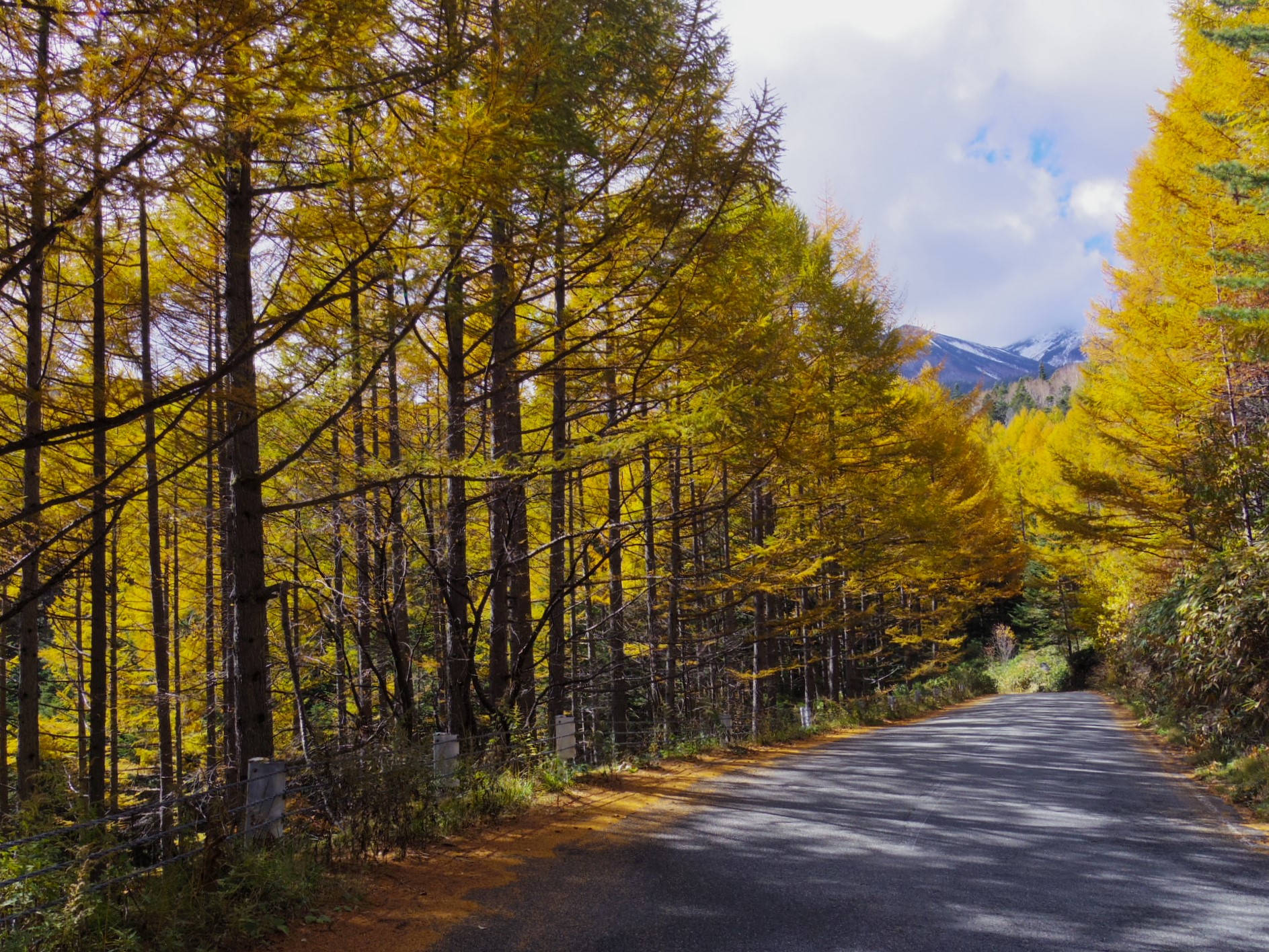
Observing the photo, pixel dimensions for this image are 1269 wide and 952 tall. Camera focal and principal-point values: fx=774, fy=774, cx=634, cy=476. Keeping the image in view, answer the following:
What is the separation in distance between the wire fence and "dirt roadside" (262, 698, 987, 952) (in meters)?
0.33

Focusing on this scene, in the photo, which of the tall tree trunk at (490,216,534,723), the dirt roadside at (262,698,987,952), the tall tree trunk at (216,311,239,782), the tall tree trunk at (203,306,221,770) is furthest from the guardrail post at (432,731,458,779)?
the tall tree trunk at (203,306,221,770)

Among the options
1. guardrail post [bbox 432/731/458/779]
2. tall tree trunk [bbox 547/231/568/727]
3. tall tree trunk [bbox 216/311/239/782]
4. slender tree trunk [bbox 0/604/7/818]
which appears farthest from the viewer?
slender tree trunk [bbox 0/604/7/818]

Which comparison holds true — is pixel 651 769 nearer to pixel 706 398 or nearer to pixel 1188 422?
pixel 706 398

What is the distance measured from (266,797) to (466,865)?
152 cm

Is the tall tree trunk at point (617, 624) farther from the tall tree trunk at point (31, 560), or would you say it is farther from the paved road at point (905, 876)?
the tall tree trunk at point (31, 560)

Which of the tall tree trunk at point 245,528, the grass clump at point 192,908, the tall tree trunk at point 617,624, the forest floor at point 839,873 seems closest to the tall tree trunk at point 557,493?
the tall tree trunk at point 617,624

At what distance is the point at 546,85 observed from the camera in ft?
20.3

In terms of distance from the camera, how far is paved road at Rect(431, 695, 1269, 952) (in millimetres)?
4406

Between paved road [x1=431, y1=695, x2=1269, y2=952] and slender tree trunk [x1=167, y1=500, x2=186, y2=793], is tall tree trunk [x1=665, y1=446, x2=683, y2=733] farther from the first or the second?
slender tree trunk [x1=167, y1=500, x2=186, y2=793]

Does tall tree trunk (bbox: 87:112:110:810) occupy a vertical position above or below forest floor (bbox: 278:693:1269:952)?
above

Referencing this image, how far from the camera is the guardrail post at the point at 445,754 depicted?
7.00 metres

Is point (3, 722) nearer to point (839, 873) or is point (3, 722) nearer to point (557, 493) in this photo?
point (557, 493)

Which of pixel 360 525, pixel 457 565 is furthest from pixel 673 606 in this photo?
pixel 360 525

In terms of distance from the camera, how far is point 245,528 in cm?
625
